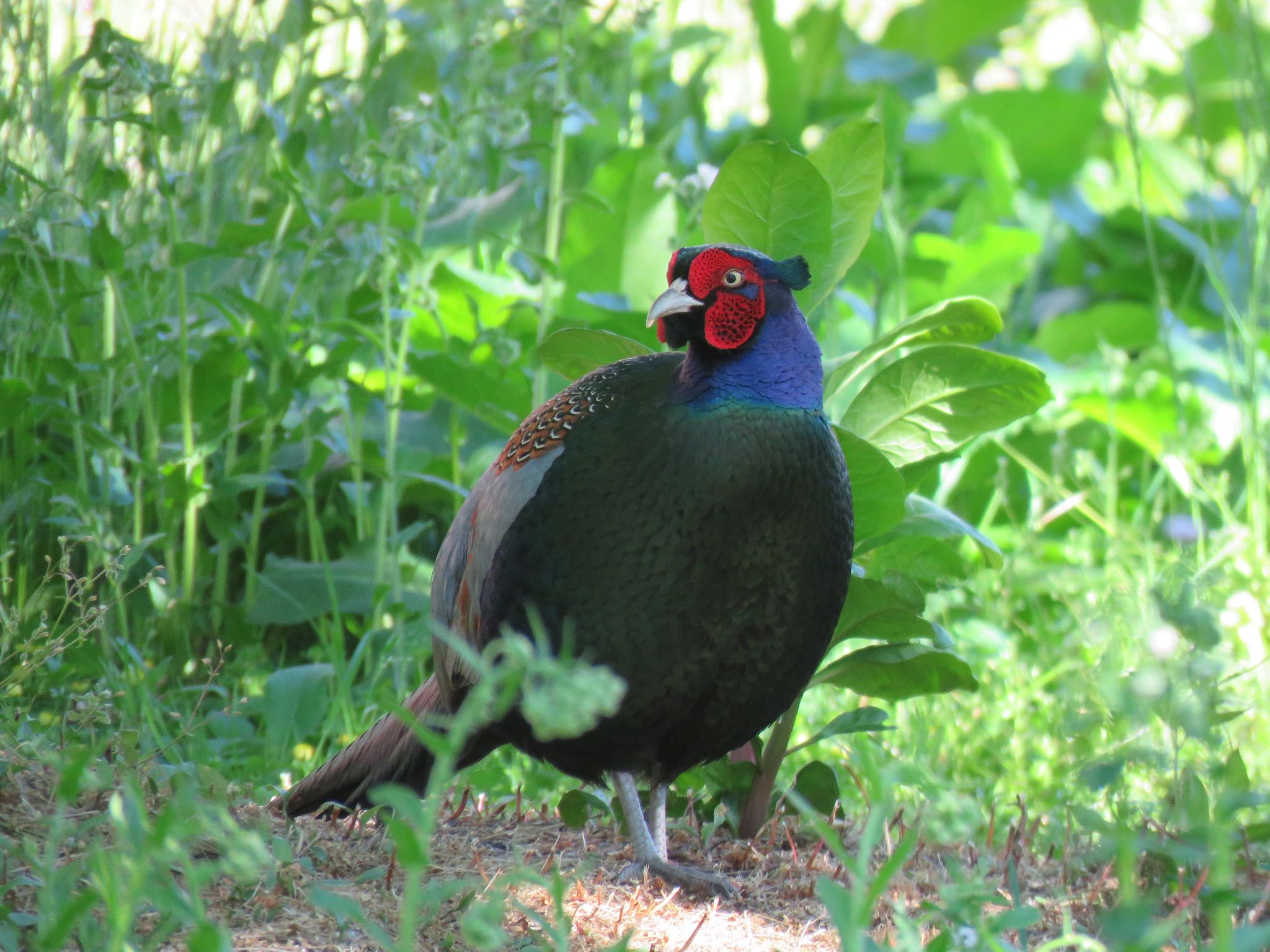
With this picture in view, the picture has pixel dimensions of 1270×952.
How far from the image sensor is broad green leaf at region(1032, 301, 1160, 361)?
500cm

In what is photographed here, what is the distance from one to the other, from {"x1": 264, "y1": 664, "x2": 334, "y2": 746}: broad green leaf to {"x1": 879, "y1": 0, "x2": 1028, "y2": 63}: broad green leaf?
4.60 m

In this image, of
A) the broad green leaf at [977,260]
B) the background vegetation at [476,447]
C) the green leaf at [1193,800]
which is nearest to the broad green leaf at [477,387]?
the background vegetation at [476,447]

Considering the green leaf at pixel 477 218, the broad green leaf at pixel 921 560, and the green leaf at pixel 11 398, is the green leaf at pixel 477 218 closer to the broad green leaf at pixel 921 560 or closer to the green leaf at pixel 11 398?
the green leaf at pixel 11 398

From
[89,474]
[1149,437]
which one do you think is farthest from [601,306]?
[1149,437]

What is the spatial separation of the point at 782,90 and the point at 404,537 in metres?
2.68

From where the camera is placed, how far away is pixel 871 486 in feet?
7.55

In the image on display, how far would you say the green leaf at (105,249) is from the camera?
2.43 m

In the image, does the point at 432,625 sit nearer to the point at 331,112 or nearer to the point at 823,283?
the point at 823,283

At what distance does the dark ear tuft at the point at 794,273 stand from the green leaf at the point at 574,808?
0.90 m

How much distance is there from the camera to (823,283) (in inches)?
95.3

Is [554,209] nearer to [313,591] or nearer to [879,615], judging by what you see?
[313,591]

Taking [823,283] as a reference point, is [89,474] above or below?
below

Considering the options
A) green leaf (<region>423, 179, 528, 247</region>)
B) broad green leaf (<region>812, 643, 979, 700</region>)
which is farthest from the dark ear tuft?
green leaf (<region>423, 179, 528, 247</region>)

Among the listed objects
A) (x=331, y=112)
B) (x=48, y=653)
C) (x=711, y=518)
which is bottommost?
(x=48, y=653)
